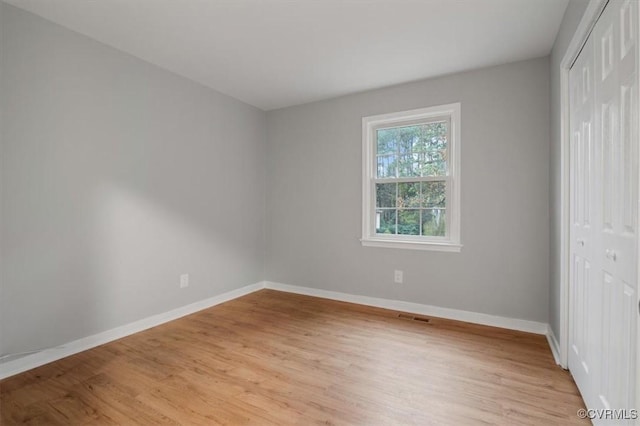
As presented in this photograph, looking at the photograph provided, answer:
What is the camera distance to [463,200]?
316 centimetres

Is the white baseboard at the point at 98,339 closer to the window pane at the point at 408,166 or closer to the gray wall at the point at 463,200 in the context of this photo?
the gray wall at the point at 463,200

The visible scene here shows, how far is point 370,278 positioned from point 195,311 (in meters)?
1.98

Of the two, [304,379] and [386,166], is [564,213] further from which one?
[304,379]

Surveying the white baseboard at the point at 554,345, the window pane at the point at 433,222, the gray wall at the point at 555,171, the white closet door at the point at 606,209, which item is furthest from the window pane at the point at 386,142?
the white baseboard at the point at 554,345

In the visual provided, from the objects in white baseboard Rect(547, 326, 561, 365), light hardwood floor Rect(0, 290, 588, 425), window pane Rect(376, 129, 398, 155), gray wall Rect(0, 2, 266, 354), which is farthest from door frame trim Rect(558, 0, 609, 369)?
gray wall Rect(0, 2, 266, 354)

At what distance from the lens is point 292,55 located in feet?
9.28

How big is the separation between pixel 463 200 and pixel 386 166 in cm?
93

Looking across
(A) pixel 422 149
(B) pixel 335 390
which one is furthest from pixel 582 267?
(A) pixel 422 149

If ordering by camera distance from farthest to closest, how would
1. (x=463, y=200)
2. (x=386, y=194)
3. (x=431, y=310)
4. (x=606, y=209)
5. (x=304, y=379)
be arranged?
(x=386, y=194), (x=431, y=310), (x=463, y=200), (x=304, y=379), (x=606, y=209)

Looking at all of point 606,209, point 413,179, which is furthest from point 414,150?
point 606,209

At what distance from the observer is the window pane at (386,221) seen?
11.8 feet

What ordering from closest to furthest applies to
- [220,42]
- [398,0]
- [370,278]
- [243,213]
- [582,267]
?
[582,267] < [398,0] < [220,42] < [370,278] < [243,213]

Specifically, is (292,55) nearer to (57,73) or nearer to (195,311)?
(57,73)

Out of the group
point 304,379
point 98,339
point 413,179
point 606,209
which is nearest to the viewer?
point 606,209
